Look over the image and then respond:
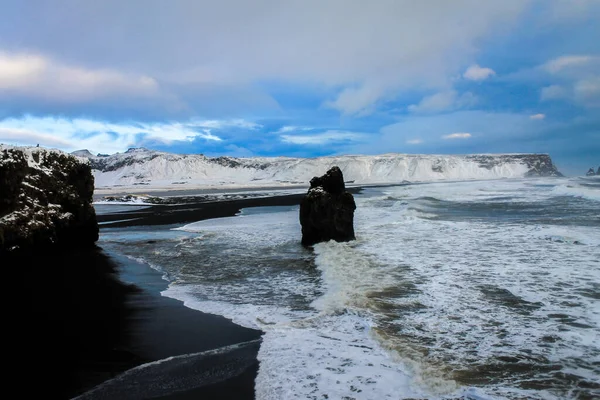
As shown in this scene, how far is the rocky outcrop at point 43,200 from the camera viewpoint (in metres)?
14.0

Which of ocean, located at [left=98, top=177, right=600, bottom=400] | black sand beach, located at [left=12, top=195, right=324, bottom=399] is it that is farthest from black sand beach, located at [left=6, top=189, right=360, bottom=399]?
ocean, located at [left=98, top=177, right=600, bottom=400]

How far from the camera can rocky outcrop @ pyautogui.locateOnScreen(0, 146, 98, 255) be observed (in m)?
14.0

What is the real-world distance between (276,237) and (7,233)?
10.2m

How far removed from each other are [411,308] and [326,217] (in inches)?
329

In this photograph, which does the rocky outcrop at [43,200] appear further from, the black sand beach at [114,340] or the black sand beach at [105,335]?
the black sand beach at [114,340]

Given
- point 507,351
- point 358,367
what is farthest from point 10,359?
point 507,351

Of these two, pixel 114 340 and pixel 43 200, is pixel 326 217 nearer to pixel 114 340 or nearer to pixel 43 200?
pixel 114 340

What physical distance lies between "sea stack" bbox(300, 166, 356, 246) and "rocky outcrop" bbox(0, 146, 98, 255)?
9.58 metres

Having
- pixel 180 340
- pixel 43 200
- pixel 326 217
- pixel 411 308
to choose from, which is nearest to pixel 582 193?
pixel 326 217

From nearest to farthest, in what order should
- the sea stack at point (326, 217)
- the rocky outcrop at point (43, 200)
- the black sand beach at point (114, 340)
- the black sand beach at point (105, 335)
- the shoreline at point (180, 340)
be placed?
1. the shoreline at point (180, 340)
2. the black sand beach at point (114, 340)
3. the black sand beach at point (105, 335)
4. the rocky outcrop at point (43, 200)
5. the sea stack at point (326, 217)

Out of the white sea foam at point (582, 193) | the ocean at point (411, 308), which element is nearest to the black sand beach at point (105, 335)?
the ocean at point (411, 308)

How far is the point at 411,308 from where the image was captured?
761cm

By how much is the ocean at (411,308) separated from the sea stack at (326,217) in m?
0.61

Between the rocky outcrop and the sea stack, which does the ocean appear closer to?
the sea stack
